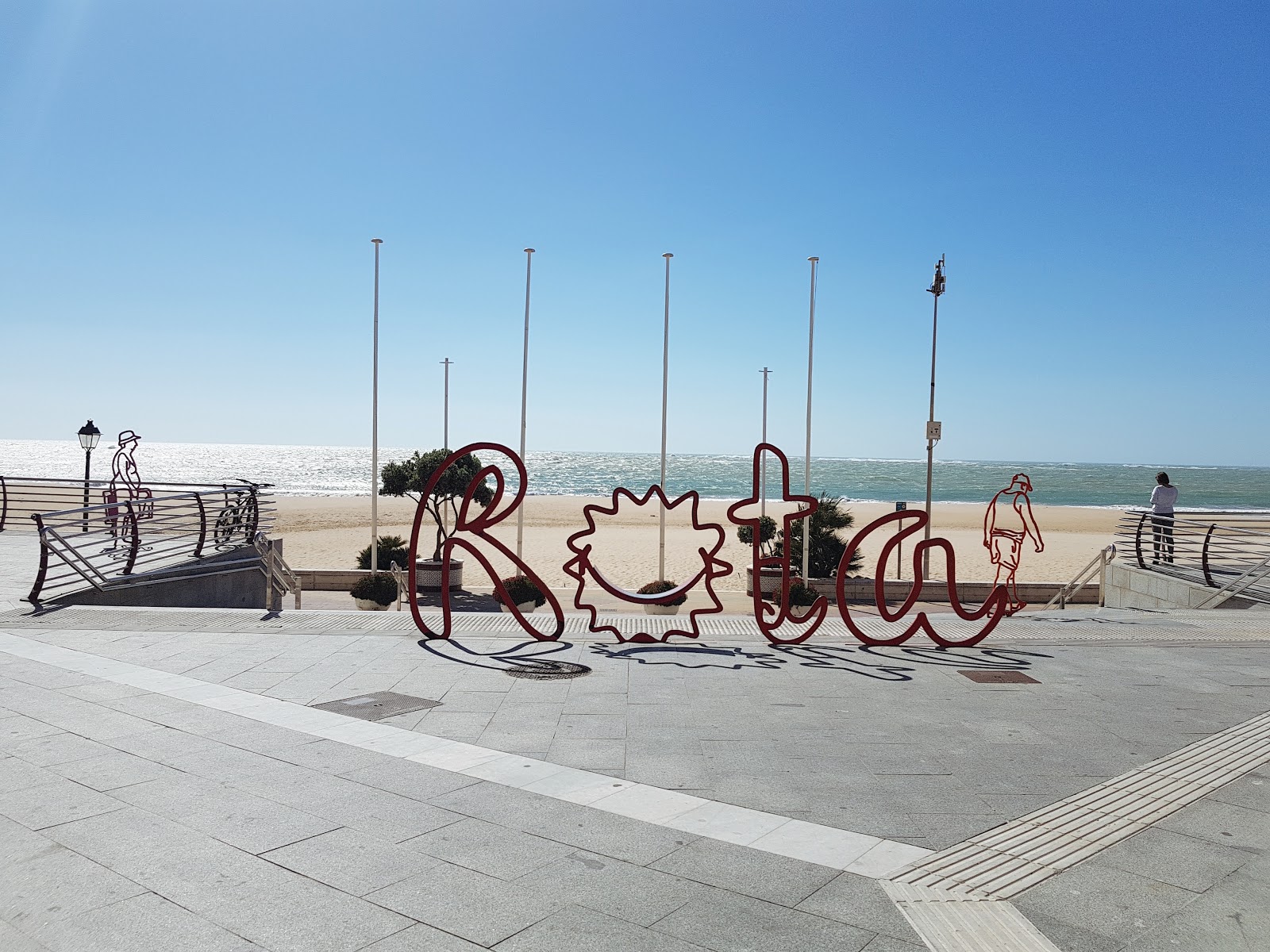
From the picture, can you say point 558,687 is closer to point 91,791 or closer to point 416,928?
point 91,791

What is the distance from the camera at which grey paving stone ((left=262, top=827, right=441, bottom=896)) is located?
4.68 metres

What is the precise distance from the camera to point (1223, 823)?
5652 millimetres

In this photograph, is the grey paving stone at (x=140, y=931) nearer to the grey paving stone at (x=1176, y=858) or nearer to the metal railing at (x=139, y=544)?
the grey paving stone at (x=1176, y=858)

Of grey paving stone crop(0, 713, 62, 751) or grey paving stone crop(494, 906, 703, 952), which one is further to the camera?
grey paving stone crop(0, 713, 62, 751)

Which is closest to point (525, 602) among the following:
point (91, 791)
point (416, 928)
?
point (91, 791)

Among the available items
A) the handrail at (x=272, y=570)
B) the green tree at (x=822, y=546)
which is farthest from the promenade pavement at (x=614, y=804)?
the green tree at (x=822, y=546)

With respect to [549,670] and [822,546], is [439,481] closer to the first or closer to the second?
[822,546]

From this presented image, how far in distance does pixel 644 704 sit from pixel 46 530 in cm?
970

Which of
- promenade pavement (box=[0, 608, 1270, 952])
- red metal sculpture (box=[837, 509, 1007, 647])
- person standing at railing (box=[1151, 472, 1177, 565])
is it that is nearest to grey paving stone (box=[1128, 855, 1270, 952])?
promenade pavement (box=[0, 608, 1270, 952])

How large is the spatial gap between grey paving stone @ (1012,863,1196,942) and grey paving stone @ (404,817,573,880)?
8.23 ft

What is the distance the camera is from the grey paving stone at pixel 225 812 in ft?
17.1

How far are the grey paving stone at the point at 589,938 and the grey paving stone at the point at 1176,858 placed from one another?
8.67ft

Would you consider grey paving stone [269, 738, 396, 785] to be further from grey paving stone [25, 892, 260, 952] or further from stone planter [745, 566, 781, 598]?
stone planter [745, 566, 781, 598]

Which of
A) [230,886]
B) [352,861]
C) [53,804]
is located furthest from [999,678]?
[53,804]
